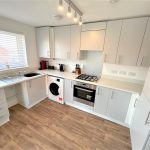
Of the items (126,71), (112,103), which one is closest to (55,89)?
(112,103)

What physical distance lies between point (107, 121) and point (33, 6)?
278cm

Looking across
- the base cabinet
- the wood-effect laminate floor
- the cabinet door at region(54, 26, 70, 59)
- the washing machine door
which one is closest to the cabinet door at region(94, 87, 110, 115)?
the base cabinet

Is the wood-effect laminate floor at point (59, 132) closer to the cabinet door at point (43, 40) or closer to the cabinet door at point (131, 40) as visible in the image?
the cabinet door at point (131, 40)

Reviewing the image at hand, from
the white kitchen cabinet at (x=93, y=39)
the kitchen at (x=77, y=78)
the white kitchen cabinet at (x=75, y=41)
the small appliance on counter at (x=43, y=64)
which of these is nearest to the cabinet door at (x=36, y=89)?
the kitchen at (x=77, y=78)

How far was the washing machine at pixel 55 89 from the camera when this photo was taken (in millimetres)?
2676

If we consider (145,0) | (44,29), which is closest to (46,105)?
(44,29)

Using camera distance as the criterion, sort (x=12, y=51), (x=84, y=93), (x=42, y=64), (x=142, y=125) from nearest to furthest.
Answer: (x=142, y=125), (x=84, y=93), (x=12, y=51), (x=42, y=64)

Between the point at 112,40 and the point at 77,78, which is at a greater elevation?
the point at 112,40

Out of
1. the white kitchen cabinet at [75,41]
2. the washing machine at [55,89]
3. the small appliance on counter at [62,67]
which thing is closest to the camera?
the white kitchen cabinet at [75,41]

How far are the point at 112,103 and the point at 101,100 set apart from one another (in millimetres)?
248

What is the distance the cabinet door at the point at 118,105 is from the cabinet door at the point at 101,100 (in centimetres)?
9

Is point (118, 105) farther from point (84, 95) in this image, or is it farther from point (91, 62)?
point (91, 62)

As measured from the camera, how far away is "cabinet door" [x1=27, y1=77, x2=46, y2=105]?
252 cm

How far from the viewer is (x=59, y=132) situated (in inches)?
75.9
